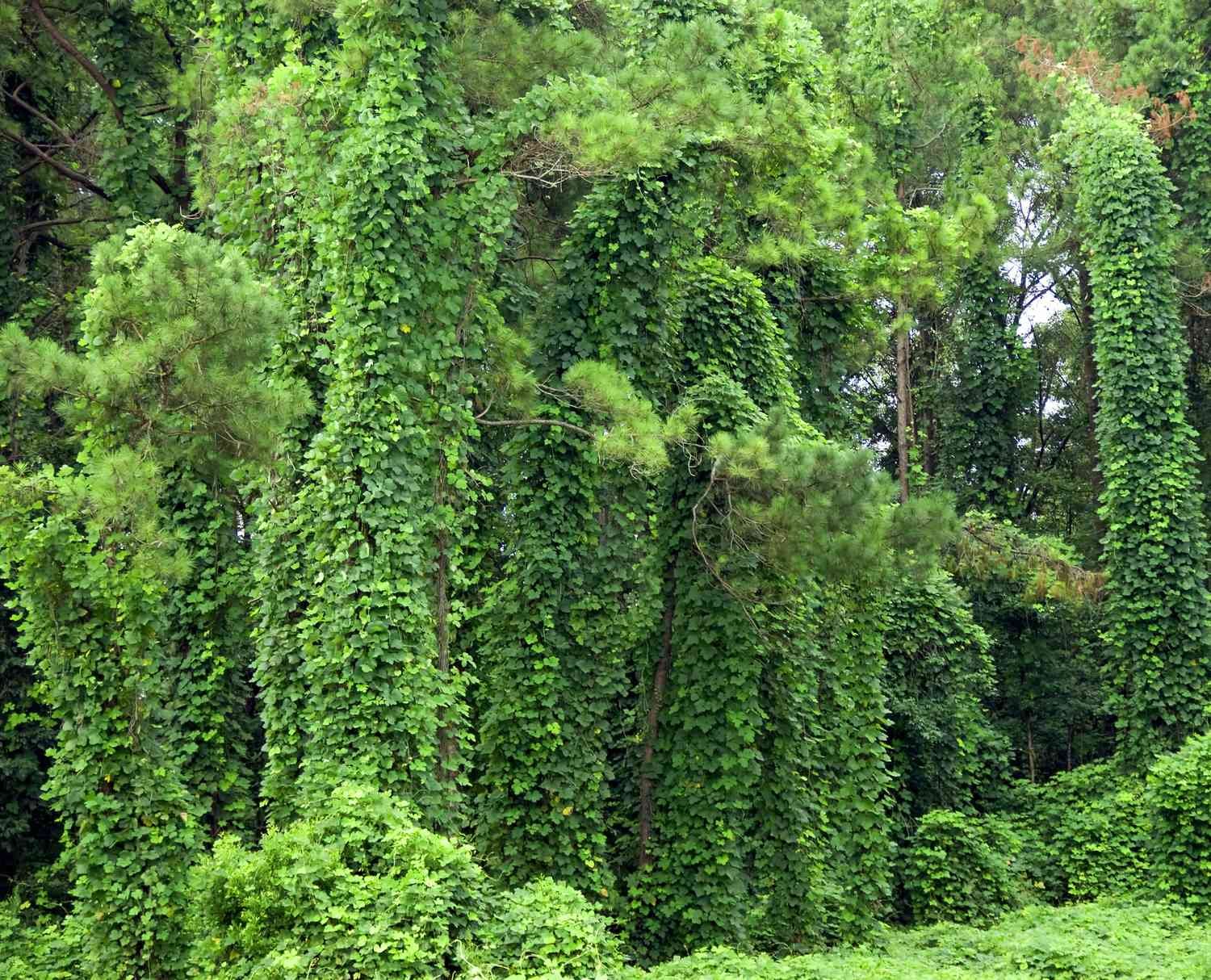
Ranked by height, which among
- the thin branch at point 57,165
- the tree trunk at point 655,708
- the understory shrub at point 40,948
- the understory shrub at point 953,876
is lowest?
the understory shrub at point 40,948

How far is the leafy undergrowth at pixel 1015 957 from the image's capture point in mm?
8227

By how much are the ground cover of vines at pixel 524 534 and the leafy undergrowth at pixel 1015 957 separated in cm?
7

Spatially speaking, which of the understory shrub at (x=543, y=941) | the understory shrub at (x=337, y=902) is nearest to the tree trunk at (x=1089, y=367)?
the understory shrub at (x=543, y=941)

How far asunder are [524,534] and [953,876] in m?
6.48

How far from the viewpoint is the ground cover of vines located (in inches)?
329

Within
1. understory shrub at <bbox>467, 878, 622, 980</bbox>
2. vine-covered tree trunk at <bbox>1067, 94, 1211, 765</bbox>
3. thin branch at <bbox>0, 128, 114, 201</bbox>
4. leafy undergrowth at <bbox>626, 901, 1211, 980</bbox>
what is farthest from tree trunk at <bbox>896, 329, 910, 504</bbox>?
understory shrub at <bbox>467, 878, 622, 980</bbox>

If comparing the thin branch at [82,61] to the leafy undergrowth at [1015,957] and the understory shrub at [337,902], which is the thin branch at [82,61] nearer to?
the understory shrub at [337,902]

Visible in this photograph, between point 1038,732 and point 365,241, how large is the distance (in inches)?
540

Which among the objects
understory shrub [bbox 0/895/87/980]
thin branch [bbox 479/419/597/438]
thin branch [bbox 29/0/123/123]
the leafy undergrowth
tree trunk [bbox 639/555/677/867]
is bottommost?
understory shrub [bbox 0/895/87/980]

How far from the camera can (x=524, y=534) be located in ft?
34.8

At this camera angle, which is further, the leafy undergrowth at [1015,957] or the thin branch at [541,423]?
the thin branch at [541,423]

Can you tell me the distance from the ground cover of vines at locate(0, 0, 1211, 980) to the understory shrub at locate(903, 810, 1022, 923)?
46mm

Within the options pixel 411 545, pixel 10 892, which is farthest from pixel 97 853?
pixel 10 892

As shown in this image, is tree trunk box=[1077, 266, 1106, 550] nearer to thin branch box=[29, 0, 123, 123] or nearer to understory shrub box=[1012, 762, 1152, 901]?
understory shrub box=[1012, 762, 1152, 901]
